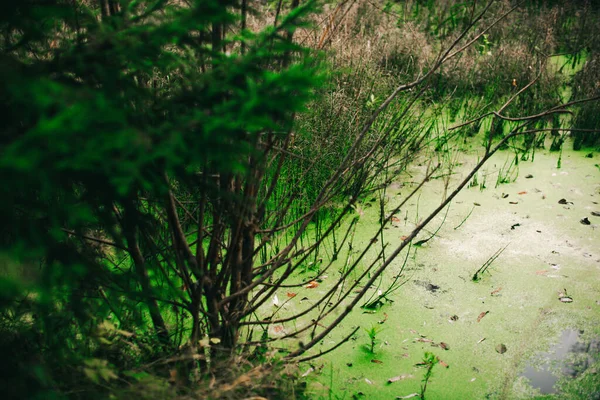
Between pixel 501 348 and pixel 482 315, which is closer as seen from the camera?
pixel 501 348

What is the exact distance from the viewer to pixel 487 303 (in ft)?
7.41

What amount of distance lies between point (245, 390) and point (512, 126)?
3.37 metres

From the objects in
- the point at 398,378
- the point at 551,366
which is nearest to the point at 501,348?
the point at 551,366

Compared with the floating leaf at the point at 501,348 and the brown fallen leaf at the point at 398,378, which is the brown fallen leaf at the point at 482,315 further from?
the brown fallen leaf at the point at 398,378

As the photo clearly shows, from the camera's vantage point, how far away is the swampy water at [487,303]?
73.3 inches

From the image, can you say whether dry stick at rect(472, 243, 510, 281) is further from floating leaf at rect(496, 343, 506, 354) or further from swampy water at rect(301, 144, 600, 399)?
floating leaf at rect(496, 343, 506, 354)

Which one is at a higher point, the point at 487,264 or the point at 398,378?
the point at 487,264

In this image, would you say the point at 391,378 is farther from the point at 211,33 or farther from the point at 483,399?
the point at 211,33

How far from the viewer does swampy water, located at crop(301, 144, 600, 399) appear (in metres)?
1.86

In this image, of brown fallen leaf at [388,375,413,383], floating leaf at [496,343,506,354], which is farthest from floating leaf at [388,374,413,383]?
floating leaf at [496,343,506,354]

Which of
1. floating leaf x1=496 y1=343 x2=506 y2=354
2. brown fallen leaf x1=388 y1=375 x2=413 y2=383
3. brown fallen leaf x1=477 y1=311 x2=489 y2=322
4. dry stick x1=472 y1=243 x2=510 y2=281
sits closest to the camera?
brown fallen leaf x1=388 y1=375 x2=413 y2=383

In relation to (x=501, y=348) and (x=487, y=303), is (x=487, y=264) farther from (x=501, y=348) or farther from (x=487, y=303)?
(x=501, y=348)

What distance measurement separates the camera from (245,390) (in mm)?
1309

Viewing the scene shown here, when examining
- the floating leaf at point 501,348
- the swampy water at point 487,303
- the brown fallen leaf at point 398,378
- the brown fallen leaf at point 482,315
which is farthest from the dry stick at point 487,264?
the brown fallen leaf at point 398,378
